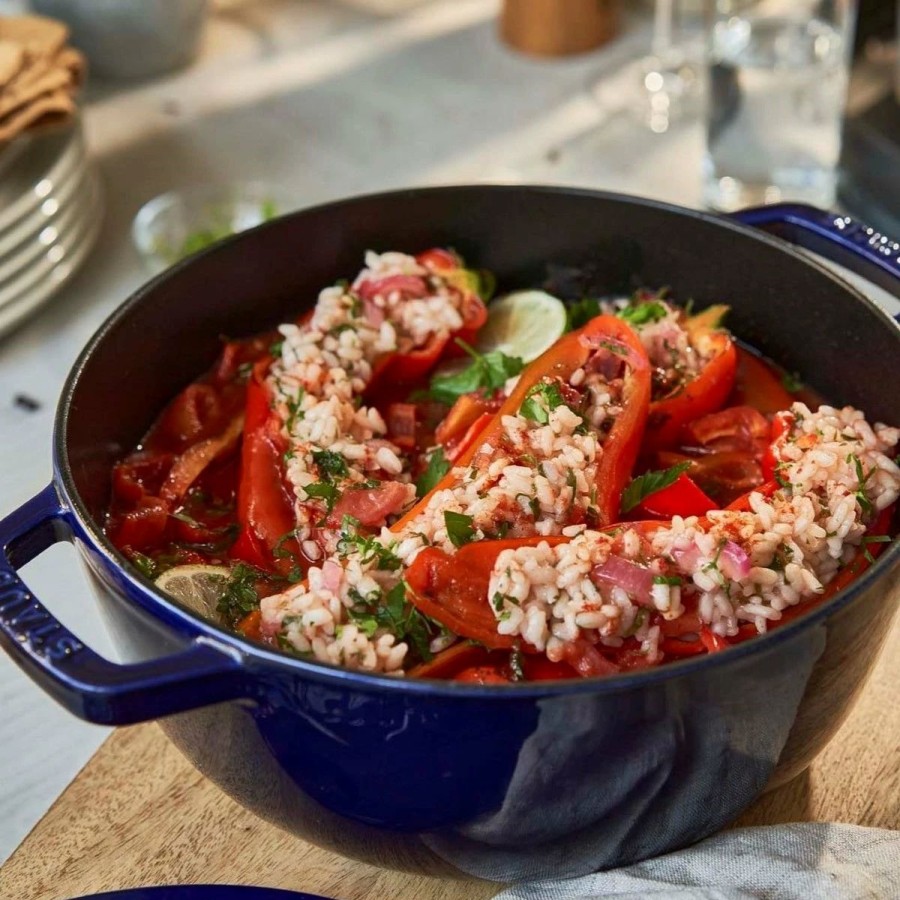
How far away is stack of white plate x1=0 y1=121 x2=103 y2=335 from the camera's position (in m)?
2.21

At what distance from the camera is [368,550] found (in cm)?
125

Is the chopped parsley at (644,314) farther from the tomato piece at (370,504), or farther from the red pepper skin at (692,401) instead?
the tomato piece at (370,504)

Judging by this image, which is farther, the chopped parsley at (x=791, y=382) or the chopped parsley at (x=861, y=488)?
the chopped parsley at (x=791, y=382)

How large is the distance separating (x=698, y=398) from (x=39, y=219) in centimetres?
123

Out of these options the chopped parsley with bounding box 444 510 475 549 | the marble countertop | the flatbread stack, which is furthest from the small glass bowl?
the chopped parsley with bounding box 444 510 475 549

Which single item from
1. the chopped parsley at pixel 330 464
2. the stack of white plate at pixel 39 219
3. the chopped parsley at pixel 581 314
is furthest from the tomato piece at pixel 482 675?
the stack of white plate at pixel 39 219

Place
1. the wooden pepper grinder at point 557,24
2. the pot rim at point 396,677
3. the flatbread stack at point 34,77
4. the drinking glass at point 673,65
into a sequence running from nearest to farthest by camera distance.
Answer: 1. the pot rim at point 396,677
2. the flatbread stack at point 34,77
3. the drinking glass at point 673,65
4. the wooden pepper grinder at point 557,24

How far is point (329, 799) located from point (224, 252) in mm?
785

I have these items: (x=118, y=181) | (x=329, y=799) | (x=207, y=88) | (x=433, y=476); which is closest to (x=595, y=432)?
(x=433, y=476)

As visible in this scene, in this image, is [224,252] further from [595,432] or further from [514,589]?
[514,589]

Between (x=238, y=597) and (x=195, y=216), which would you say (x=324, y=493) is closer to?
(x=238, y=597)

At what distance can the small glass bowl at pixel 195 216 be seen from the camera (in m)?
2.49

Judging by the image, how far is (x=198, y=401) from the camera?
1.69 meters

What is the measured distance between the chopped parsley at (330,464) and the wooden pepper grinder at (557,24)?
1.96 metres
